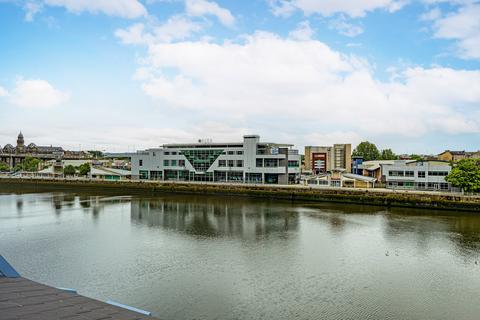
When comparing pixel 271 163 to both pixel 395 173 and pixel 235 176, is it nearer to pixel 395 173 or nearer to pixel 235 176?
pixel 235 176

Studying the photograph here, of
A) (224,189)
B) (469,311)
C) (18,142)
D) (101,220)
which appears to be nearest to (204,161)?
(224,189)

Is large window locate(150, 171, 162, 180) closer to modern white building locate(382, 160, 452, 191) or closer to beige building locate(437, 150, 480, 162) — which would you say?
modern white building locate(382, 160, 452, 191)

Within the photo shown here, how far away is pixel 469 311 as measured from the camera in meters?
10.4

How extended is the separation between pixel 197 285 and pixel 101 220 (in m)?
15.7

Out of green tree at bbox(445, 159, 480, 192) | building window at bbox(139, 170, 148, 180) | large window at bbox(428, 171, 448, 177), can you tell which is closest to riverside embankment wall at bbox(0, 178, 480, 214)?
green tree at bbox(445, 159, 480, 192)

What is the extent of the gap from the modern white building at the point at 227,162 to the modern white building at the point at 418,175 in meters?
11.4

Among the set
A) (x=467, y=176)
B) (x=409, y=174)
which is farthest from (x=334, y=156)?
(x=467, y=176)

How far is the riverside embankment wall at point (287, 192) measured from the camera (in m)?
30.4

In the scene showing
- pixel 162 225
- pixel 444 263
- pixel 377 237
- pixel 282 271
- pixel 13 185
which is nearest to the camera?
pixel 282 271

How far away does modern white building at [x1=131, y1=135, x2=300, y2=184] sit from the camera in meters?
44.5

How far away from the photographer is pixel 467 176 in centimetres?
3162

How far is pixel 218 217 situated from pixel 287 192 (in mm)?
13084

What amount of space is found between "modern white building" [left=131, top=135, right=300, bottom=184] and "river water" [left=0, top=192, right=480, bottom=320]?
57.5 feet

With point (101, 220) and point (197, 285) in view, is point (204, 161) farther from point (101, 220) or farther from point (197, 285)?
point (197, 285)
